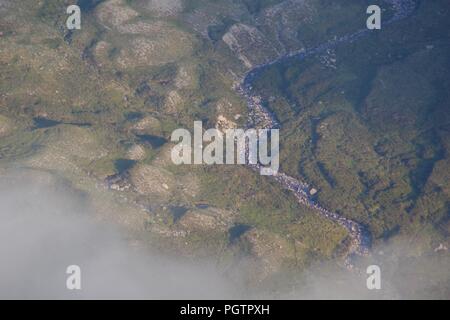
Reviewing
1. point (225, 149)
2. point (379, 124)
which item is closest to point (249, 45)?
point (225, 149)

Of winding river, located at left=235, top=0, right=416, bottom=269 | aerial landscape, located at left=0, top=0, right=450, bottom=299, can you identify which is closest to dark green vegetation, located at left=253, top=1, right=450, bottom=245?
aerial landscape, located at left=0, top=0, right=450, bottom=299

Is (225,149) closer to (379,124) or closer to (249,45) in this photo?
(379,124)

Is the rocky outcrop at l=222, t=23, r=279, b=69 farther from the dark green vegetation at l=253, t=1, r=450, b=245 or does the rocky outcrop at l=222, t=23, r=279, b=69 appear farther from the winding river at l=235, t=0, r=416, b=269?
the dark green vegetation at l=253, t=1, r=450, b=245

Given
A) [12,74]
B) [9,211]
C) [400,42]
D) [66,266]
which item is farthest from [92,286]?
[400,42]

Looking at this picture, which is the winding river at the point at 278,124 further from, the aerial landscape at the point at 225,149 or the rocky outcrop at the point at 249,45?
the rocky outcrop at the point at 249,45

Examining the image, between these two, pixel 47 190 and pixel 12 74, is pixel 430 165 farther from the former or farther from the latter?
pixel 12 74

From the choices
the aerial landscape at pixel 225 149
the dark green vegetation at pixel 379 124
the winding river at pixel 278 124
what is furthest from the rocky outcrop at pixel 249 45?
the dark green vegetation at pixel 379 124
